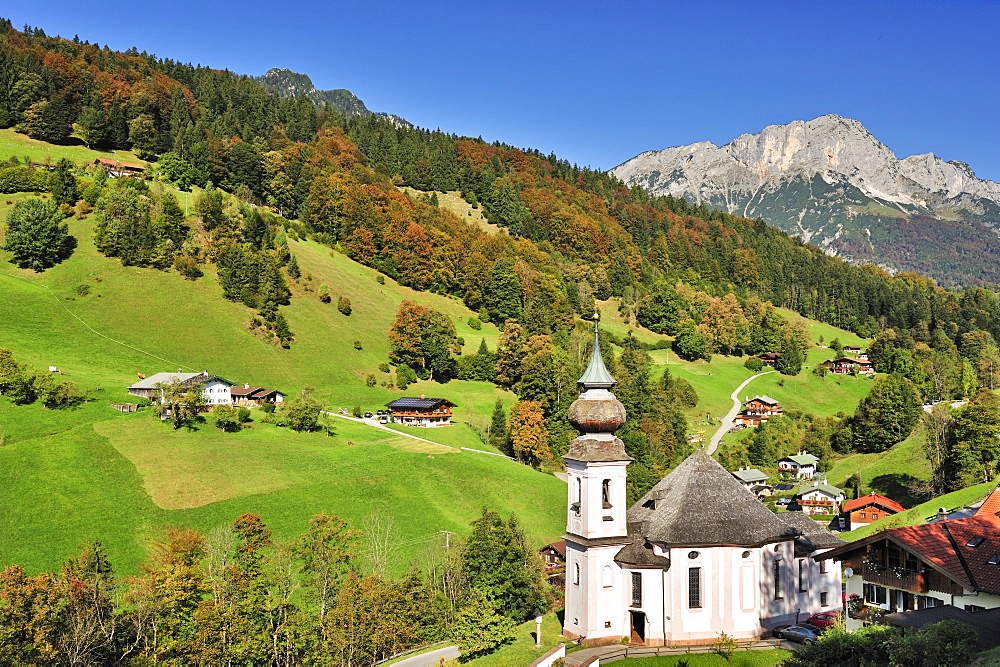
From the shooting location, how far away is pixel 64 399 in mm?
70125

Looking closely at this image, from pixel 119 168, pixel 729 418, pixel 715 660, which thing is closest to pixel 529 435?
pixel 729 418

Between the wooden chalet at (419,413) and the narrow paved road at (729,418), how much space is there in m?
35.2

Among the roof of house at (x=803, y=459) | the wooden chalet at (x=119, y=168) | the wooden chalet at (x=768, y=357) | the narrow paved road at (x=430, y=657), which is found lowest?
the narrow paved road at (x=430, y=657)

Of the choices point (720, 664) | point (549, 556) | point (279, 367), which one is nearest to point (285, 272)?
point (279, 367)

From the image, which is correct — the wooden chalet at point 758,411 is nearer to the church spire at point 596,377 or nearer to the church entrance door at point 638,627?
the church spire at point 596,377

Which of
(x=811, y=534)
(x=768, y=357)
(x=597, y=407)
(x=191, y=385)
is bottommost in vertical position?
(x=811, y=534)

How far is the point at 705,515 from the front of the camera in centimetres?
4019

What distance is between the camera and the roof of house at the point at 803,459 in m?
105

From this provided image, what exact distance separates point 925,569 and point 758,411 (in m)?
94.0

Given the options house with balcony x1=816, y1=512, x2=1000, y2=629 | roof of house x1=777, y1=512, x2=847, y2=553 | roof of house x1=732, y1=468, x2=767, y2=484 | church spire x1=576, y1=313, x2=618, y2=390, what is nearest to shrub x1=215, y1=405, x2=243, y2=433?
church spire x1=576, y1=313, x2=618, y2=390

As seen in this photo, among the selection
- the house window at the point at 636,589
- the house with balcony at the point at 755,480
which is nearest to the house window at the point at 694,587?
the house window at the point at 636,589

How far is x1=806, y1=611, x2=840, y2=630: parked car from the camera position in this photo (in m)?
39.4

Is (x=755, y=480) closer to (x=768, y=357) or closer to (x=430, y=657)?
(x=768, y=357)

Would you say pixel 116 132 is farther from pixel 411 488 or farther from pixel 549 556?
pixel 549 556
